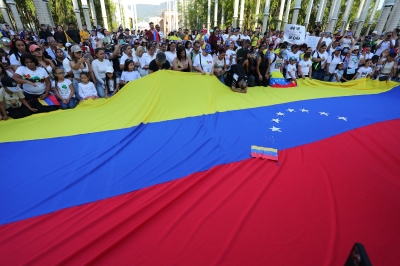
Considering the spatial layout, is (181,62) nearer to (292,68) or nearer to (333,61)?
(292,68)

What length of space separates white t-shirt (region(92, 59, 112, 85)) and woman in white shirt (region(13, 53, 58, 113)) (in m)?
0.99

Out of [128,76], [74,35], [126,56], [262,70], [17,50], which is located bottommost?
[262,70]

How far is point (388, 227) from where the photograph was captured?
2010 millimetres

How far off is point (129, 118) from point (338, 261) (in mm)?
3706

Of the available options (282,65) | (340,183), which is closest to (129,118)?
(340,183)

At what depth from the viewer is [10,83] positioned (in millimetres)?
3969

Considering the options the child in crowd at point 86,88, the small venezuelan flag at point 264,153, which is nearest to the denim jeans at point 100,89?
the child in crowd at point 86,88

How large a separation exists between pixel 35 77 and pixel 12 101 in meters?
0.65

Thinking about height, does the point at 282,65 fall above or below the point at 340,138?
above

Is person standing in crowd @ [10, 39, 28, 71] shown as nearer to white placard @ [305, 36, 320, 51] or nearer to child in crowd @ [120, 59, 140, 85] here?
child in crowd @ [120, 59, 140, 85]

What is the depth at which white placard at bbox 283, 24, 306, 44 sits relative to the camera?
26.2 feet

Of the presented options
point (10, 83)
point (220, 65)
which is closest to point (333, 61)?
point (220, 65)

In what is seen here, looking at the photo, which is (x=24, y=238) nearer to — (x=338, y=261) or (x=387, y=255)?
(x=338, y=261)

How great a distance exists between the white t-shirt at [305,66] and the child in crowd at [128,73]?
548 cm
